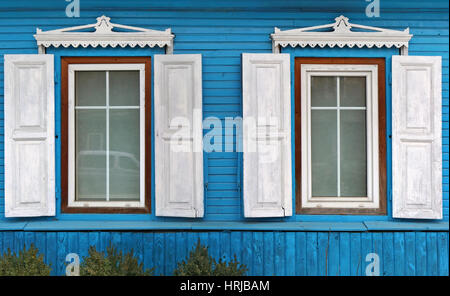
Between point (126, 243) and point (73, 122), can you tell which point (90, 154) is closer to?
point (73, 122)

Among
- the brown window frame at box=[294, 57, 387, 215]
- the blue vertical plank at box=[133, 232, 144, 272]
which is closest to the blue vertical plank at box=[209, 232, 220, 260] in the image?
the blue vertical plank at box=[133, 232, 144, 272]

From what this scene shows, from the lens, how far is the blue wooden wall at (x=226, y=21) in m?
5.00

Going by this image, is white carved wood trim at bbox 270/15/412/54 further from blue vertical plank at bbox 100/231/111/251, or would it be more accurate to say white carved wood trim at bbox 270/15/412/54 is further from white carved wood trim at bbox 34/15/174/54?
blue vertical plank at bbox 100/231/111/251

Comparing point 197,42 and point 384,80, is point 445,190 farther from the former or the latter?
point 197,42

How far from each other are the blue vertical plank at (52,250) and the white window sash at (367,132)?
7.90 ft

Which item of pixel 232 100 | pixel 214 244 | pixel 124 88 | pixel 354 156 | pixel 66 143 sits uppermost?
pixel 124 88

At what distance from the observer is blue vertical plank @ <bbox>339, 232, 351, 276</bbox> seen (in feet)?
15.9

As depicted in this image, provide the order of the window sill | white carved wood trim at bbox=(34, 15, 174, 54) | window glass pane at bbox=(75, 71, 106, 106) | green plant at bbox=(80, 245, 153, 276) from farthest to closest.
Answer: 1. window glass pane at bbox=(75, 71, 106, 106)
2. white carved wood trim at bbox=(34, 15, 174, 54)
3. the window sill
4. green plant at bbox=(80, 245, 153, 276)

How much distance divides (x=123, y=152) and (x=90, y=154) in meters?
0.33

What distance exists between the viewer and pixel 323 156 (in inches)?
201

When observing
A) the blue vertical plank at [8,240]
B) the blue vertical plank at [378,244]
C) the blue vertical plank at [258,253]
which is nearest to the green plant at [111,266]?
the blue vertical plank at [8,240]

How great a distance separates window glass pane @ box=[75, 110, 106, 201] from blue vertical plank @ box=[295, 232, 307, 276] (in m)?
1.93

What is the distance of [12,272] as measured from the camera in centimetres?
427

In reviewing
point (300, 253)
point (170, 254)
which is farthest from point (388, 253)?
point (170, 254)
